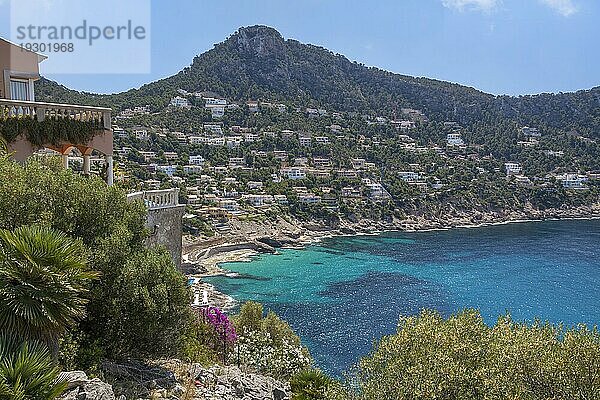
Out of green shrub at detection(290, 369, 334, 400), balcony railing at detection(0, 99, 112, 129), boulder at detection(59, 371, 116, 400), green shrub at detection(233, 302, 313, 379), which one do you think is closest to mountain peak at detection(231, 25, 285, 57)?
green shrub at detection(233, 302, 313, 379)

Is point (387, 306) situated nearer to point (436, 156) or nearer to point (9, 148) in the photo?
point (9, 148)

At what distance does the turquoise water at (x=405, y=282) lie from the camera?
3800 cm

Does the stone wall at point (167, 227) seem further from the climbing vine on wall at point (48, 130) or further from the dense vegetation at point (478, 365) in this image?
the dense vegetation at point (478, 365)

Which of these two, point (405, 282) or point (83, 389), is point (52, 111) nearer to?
point (83, 389)

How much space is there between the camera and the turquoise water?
38.0 m

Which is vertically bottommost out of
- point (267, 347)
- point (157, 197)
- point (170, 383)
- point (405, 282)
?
point (405, 282)

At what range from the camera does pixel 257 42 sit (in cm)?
14200

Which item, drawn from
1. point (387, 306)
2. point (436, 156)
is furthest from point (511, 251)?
point (436, 156)

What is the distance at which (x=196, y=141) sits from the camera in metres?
105

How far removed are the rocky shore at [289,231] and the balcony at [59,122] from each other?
27.2 metres

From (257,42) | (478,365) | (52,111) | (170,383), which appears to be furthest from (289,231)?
(257,42)

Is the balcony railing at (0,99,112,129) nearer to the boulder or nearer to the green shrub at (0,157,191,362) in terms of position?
the green shrub at (0,157,191,362)

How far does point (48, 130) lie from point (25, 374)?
7943 mm

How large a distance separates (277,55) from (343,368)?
12395 cm
